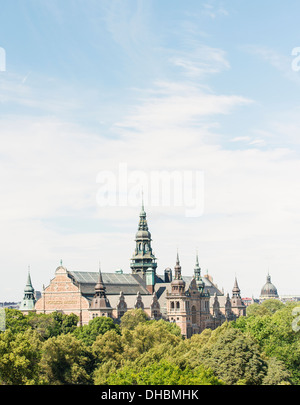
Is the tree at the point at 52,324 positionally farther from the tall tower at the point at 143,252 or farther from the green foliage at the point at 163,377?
the green foliage at the point at 163,377

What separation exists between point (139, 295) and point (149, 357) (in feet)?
280

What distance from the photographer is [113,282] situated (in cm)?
17200

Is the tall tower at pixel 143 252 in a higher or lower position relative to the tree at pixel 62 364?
higher

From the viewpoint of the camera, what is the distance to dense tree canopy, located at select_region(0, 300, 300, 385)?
59.9 metres

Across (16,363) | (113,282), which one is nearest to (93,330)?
(16,363)

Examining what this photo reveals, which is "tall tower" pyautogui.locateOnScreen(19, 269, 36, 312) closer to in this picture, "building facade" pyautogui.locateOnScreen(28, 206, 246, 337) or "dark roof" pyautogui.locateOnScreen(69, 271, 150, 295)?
"building facade" pyautogui.locateOnScreen(28, 206, 246, 337)

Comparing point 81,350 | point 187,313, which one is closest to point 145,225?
point 187,313

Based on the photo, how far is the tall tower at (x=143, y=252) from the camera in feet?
602

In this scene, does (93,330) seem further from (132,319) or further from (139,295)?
(139,295)

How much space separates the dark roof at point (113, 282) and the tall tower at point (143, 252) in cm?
303

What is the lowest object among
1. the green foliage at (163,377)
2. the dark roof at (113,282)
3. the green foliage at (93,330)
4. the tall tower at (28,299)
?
the green foliage at (163,377)

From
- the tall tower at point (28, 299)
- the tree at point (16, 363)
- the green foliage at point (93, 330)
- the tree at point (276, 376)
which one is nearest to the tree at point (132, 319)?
the green foliage at point (93, 330)
